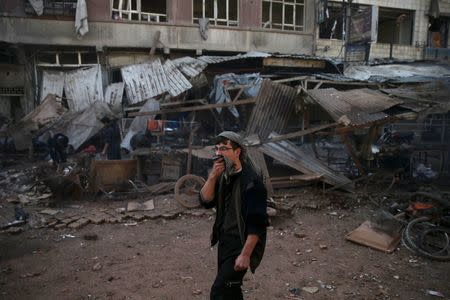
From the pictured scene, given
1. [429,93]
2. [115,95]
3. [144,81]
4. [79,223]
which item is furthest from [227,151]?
[115,95]

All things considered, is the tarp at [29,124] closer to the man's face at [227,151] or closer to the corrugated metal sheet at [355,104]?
the corrugated metal sheet at [355,104]

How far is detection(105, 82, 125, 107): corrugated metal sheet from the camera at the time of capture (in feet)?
46.7

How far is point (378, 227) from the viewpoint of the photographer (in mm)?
6316

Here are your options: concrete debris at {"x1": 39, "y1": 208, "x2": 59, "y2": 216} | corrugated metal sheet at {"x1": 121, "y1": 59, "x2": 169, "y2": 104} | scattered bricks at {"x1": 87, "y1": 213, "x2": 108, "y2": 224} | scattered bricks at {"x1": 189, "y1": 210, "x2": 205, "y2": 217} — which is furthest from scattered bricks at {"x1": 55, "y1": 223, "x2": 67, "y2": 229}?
corrugated metal sheet at {"x1": 121, "y1": 59, "x2": 169, "y2": 104}

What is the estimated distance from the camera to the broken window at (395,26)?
2034 centimetres

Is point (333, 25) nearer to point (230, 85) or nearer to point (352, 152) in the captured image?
point (230, 85)

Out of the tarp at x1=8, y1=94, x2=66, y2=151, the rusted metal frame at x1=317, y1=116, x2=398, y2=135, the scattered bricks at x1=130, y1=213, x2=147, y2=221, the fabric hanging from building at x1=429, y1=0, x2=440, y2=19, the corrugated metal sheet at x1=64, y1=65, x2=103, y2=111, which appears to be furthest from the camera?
the fabric hanging from building at x1=429, y1=0, x2=440, y2=19

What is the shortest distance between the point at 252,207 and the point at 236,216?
18 cm

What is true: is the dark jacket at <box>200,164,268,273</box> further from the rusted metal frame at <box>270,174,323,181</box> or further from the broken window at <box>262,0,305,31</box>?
the broken window at <box>262,0,305,31</box>

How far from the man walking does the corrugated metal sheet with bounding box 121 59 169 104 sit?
10196mm

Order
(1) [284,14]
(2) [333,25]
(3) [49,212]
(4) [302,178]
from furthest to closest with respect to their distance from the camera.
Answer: (2) [333,25] < (1) [284,14] < (4) [302,178] < (3) [49,212]

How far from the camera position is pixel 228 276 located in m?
2.97

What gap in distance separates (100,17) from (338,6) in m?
11.0

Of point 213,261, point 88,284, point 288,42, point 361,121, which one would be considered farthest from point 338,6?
point 88,284
